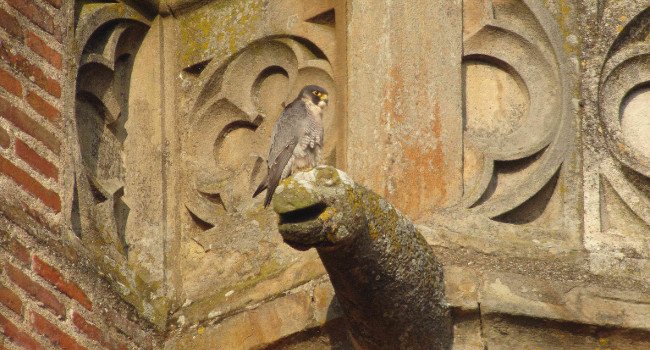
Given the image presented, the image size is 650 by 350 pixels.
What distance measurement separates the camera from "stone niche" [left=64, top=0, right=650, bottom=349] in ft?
21.1

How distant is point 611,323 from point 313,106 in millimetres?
1466

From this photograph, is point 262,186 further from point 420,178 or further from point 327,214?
point 327,214

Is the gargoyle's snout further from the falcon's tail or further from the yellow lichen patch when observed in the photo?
the falcon's tail

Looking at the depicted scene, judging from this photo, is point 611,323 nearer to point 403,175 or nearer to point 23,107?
point 403,175

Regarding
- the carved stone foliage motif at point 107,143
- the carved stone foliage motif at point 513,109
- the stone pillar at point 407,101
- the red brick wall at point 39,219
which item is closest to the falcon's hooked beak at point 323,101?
the stone pillar at point 407,101

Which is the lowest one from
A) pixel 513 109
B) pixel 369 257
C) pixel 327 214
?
pixel 369 257

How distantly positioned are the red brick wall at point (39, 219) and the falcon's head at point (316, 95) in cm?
85

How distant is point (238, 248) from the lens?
7.10m

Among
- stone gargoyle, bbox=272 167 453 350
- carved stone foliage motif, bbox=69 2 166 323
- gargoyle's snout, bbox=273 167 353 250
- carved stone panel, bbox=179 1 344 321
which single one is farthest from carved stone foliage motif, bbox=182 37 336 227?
gargoyle's snout, bbox=273 167 353 250

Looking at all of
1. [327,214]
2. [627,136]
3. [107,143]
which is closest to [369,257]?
[327,214]

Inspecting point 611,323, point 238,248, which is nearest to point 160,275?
point 238,248

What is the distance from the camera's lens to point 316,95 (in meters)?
7.13

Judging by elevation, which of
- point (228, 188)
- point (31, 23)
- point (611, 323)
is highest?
point (31, 23)

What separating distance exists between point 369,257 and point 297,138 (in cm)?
169
